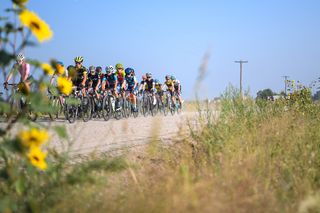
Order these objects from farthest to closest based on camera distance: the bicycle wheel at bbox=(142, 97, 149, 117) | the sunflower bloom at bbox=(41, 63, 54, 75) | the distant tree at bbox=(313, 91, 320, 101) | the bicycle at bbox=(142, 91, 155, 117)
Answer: the bicycle at bbox=(142, 91, 155, 117) < the bicycle wheel at bbox=(142, 97, 149, 117) < the distant tree at bbox=(313, 91, 320, 101) < the sunflower bloom at bbox=(41, 63, 54, 75)

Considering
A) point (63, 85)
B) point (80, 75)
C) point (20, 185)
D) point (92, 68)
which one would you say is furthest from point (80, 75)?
point (20, 185)

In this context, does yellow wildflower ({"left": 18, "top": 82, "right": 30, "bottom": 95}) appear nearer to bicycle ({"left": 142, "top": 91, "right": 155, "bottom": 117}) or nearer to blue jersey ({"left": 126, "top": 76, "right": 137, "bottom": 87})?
blue jersey ({"left": 126, "top": 76, "right": 137, "bottom": 87})

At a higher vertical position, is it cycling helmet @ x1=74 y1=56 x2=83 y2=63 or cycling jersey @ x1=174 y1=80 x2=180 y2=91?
cycling helmet @ x1=74 y1=56 x2=83 y2=63

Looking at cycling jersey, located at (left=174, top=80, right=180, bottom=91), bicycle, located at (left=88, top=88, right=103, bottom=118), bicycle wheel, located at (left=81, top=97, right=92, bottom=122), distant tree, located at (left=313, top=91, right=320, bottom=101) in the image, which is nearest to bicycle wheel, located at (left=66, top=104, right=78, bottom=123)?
bicycle wheel, located at (left=81, top=97, right=92, bottom=122)

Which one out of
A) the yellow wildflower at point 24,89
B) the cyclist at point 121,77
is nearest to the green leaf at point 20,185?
the yellow wildflower at point 24,89

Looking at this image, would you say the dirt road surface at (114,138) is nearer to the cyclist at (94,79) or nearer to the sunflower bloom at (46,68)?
the sunflower bloom at (46,68)

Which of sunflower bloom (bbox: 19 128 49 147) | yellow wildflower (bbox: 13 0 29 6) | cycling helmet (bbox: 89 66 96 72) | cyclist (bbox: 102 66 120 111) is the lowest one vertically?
sunflower bloom (bbox: 19 128 49 147)

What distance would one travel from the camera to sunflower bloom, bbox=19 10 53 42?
2393 mm

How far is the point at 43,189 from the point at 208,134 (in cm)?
314

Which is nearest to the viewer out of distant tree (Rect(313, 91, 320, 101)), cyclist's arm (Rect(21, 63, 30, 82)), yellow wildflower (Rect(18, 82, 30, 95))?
yellow wildflower (Rect(18, 82, 30, 95))

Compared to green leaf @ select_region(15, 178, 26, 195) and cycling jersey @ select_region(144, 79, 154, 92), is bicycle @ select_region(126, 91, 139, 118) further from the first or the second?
green leaf @ select_region(15, 178, 26, 195)

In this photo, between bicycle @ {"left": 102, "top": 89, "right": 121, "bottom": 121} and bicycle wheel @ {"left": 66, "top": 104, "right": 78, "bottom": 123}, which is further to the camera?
bicycle @ {"left": 102, "top": 89, "right": 121, "bottom": 121}

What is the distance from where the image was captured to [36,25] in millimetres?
2420

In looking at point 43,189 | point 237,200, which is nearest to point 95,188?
point 43,189
